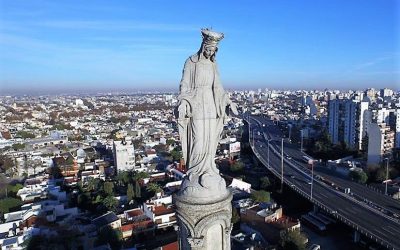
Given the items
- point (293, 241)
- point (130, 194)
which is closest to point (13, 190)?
point (130, 194)

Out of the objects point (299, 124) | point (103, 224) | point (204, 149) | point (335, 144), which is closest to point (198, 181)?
point (204, 149)

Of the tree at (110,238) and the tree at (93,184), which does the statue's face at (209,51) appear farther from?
the tree at (93,184)

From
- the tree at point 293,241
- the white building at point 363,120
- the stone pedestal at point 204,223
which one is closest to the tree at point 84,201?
the tree at point 293,241

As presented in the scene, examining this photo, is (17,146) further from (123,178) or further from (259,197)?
(259,197)

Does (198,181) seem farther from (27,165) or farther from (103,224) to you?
(27,165)

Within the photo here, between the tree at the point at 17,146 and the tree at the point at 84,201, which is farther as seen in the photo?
the tree at the point at 17,146

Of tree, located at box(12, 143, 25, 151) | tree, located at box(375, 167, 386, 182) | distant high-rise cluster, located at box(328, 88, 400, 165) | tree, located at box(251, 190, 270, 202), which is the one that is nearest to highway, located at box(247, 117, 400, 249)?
tree, located at box(251, 190, 270, 202)

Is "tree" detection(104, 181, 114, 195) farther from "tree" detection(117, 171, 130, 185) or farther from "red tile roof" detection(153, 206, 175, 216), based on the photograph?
"red tile roof" detection(153, 206, 175, 216)

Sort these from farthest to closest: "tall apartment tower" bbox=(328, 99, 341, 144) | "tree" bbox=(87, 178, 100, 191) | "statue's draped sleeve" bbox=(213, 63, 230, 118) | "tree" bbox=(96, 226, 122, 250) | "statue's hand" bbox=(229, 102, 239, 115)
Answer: "tall apartment tower" bbox=(328, 99, 341, 144)
"tree" bbox=(87, 178, 100, 191)
"tree" bbox=(96, 226, 122, 250)
"statue's hand" bbox=(229, 102, 239, 115)
"statue's draped sleeve" bbox=(213, 63, 230, 118)
